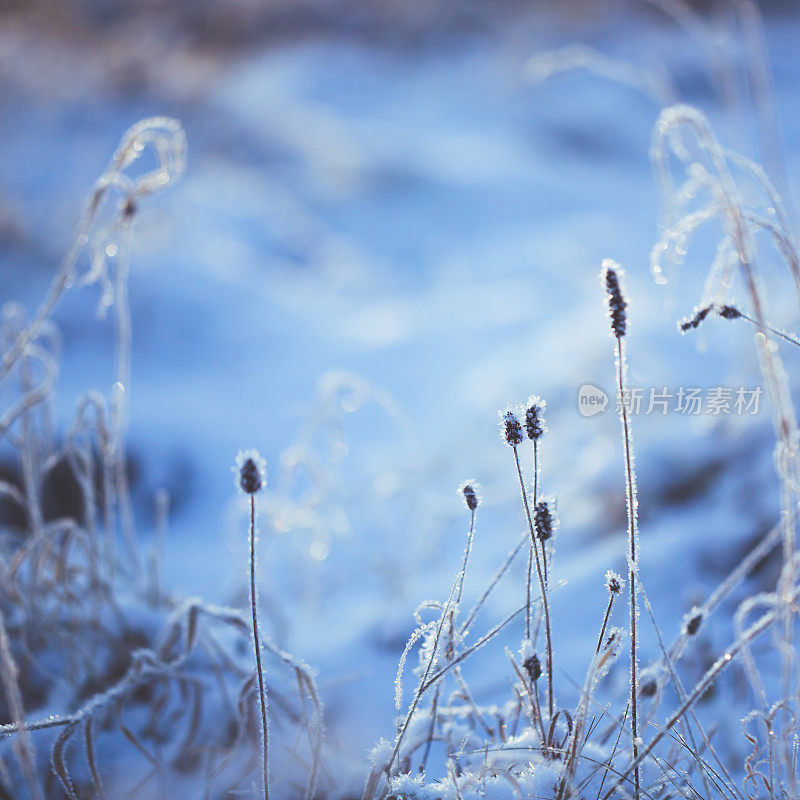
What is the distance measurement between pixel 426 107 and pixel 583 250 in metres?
3.02

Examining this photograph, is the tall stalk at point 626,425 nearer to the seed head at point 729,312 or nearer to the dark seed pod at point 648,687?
the seed head at point 729,312

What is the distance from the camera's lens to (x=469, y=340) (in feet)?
9.77

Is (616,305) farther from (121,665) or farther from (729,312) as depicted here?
(121,665)

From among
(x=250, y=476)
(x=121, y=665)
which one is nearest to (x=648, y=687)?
(x=250, y=476)

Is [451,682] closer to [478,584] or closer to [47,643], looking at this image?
[478,584]

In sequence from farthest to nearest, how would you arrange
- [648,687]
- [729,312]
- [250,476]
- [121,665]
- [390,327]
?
1. [390,327]
2. [121,665]
3. [648,687]
4. [729,312]
5. [250,476]

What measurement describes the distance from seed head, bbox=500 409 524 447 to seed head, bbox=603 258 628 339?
13cm

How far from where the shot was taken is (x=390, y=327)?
314 centimetres

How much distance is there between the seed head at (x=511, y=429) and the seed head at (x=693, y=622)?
0.30m

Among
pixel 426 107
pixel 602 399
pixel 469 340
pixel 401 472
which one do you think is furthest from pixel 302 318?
pixel 426 107

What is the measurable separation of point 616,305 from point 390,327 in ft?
8.15

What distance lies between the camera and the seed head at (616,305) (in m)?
0.68

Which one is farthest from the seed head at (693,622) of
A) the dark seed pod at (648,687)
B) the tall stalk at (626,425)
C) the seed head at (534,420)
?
the seed head at (534,420)

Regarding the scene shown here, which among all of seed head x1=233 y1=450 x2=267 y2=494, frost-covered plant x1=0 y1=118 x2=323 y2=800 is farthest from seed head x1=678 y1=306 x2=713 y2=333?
frost-covered plant x1=0 y1=118 x2=323 y2=800
